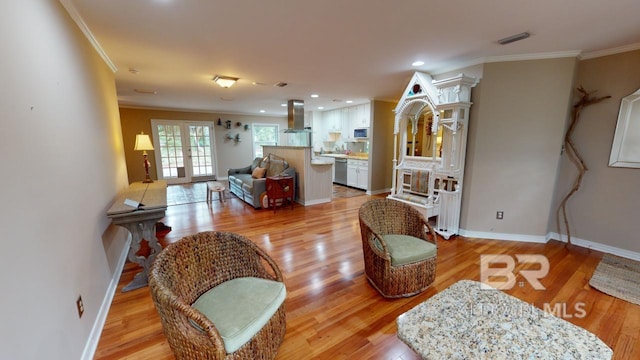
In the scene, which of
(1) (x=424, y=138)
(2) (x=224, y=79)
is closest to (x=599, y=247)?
(1) (x=424, y=138)

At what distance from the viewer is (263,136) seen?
9500mm

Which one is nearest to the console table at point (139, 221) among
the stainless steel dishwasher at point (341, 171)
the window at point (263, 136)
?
the stainless steel dishwasher at point (341, 171)

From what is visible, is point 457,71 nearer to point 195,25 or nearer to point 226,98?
point 195,25

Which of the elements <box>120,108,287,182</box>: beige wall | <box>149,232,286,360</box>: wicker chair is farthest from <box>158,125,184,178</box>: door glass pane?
<box>149,232,286,360</box>: wicker chair

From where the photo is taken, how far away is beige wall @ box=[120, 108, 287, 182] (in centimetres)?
735

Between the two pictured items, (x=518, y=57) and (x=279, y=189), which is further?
(x=279, y=189)

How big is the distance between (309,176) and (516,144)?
11.1 feet

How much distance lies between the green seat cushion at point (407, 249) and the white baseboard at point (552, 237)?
176 centimetres

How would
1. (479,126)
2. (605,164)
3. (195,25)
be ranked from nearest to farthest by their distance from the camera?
1. (195,25)
2. (605,164)
3. (479,126)

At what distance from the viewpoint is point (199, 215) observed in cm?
468

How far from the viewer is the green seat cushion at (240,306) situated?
1.28 m

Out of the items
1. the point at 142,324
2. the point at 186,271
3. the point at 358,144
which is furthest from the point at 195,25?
the point at 358,144

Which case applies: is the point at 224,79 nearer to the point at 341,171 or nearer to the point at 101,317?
the point at 101,317

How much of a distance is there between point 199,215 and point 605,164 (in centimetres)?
600
